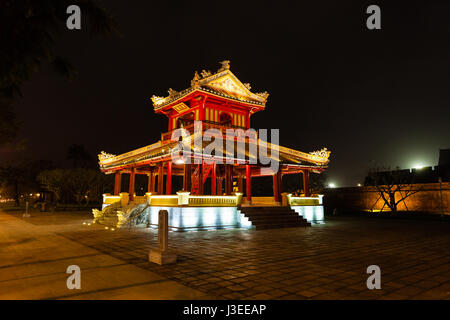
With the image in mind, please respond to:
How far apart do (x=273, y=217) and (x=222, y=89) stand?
944 cm

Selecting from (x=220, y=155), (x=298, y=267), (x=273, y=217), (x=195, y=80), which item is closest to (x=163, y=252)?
(x=298, y=267)

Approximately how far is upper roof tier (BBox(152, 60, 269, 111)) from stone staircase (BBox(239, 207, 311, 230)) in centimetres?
798

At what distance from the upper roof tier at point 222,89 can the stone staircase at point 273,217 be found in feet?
26.2

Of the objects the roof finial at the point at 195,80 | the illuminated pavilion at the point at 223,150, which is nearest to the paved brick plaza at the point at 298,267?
the illuminated pavilion at the point at 223,150

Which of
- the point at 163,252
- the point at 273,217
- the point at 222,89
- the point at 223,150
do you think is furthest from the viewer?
the point at 222,89

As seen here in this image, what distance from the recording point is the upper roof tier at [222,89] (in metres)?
18.9

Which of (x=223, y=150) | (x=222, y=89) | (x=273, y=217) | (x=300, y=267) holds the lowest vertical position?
(x=273, y=217)

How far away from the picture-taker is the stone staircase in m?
15.6

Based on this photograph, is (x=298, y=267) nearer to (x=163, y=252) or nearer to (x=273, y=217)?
(x=163, y=252)

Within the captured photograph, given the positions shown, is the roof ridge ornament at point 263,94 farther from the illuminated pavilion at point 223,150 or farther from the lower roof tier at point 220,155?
the lower roof tier at point 220,155

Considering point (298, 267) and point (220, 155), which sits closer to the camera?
point (298, 267)

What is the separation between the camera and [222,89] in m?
20.1

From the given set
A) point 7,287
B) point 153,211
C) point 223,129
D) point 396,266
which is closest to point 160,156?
point 153,211

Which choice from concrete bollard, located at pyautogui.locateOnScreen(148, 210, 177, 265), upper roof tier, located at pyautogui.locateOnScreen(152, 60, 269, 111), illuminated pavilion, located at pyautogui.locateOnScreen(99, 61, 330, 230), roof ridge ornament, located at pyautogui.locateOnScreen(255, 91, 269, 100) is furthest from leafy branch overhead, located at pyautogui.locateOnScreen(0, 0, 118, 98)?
roof ridge ornament, located at pyautogui.locateOnScreen(255, 91, 269, 100)
